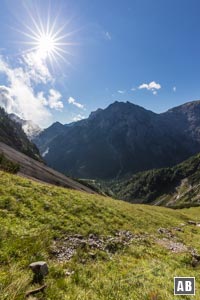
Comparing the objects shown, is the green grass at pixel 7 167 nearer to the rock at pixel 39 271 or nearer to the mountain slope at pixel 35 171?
the mountain slope at pixel 35 171

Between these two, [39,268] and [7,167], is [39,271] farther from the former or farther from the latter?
[7,167]

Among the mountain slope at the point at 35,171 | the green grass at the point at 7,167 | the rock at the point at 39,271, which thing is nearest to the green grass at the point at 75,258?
the rock at the point at 39,271

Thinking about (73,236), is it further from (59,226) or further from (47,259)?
(47,259)

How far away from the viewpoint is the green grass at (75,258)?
8.34 m

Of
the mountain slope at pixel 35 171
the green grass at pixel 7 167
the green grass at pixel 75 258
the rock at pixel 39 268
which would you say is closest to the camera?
the green grass at pixel 75 258

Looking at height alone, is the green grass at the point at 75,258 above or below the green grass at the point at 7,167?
below

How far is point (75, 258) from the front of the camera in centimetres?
1170

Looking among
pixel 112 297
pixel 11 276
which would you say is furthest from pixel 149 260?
pixel 11 276

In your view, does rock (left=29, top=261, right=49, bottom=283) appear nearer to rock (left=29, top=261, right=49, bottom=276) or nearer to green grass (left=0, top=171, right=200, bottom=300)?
rock (left=29, top=261, right=49, bottom=276)

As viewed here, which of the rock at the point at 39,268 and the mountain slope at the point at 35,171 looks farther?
the mountain slope at the point at 35,171

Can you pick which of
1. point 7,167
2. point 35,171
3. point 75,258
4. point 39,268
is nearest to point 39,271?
point 39,268

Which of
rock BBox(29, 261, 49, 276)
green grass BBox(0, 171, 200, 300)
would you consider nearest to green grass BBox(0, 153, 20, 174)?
green grass BBox(0, 171, 200, 300)

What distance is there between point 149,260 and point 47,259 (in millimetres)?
6976

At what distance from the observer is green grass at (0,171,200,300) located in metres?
8.34
